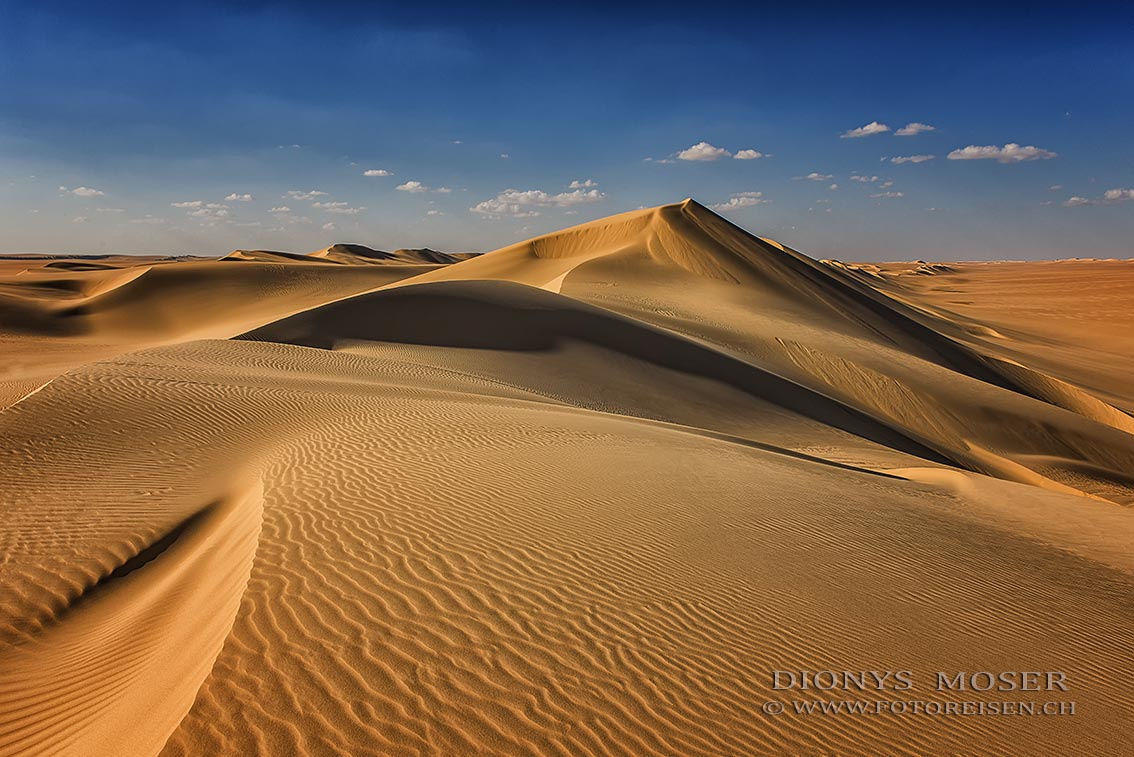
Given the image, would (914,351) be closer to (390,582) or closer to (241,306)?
(390,582)

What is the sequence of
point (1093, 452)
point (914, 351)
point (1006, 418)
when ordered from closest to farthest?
point (1093, 452) < point (1006, 418) < point (914, 351)

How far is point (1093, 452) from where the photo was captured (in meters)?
20.3

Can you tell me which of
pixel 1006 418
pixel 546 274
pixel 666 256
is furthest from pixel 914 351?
pixel 546 274

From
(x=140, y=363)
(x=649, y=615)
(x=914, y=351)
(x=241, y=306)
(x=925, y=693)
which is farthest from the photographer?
(x=241, y=306)

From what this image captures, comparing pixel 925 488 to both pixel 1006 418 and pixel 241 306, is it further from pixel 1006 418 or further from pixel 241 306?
pixel 241 306

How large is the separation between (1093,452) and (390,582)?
23199 millimetres

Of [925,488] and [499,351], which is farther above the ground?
[499,351]

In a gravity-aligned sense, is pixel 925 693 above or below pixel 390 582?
below

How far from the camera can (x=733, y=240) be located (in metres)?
46.8

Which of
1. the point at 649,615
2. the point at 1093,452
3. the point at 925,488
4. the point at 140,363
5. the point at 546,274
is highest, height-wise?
the point at 546,274

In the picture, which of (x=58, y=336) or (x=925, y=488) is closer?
(x=925, y=488)

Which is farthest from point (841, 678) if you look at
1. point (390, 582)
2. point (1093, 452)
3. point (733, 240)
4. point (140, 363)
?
point (733, 240)

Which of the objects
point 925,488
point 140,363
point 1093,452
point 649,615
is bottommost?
point 1093,452

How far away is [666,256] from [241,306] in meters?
27.9
